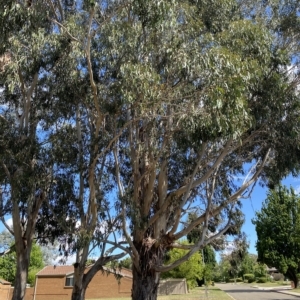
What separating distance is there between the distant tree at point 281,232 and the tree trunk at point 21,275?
29066mm

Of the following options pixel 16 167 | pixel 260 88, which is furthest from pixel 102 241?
pixel 260 88

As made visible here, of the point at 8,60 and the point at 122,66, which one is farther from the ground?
the point at 8,60

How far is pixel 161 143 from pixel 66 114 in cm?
319

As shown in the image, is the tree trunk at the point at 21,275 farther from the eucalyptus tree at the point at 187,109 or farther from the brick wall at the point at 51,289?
the brick wall at the point at 51,289

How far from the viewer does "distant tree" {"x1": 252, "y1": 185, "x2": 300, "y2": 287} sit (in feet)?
128

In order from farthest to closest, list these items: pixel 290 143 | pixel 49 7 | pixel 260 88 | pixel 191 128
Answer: pixel 290 143 → pixel 260 88 → pixel 49 7 → pixel 191 128

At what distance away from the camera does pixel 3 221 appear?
14.3m

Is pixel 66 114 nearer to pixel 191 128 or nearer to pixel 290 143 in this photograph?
pixel 191 128

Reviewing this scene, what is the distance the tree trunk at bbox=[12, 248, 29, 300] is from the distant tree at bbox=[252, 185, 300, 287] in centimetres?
2907

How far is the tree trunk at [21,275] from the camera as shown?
13.5 meters

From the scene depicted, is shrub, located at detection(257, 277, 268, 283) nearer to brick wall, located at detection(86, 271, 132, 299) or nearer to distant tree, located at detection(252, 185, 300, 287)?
distant tree, located at detection(252, 185, 300, 287)

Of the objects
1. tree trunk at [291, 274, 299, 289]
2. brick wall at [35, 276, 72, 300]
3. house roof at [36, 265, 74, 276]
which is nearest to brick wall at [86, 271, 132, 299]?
brick wall at [35, 276, 72, 300]

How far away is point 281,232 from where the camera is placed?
39.4 metres

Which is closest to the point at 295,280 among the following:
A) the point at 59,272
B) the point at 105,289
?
the point at 105,289
